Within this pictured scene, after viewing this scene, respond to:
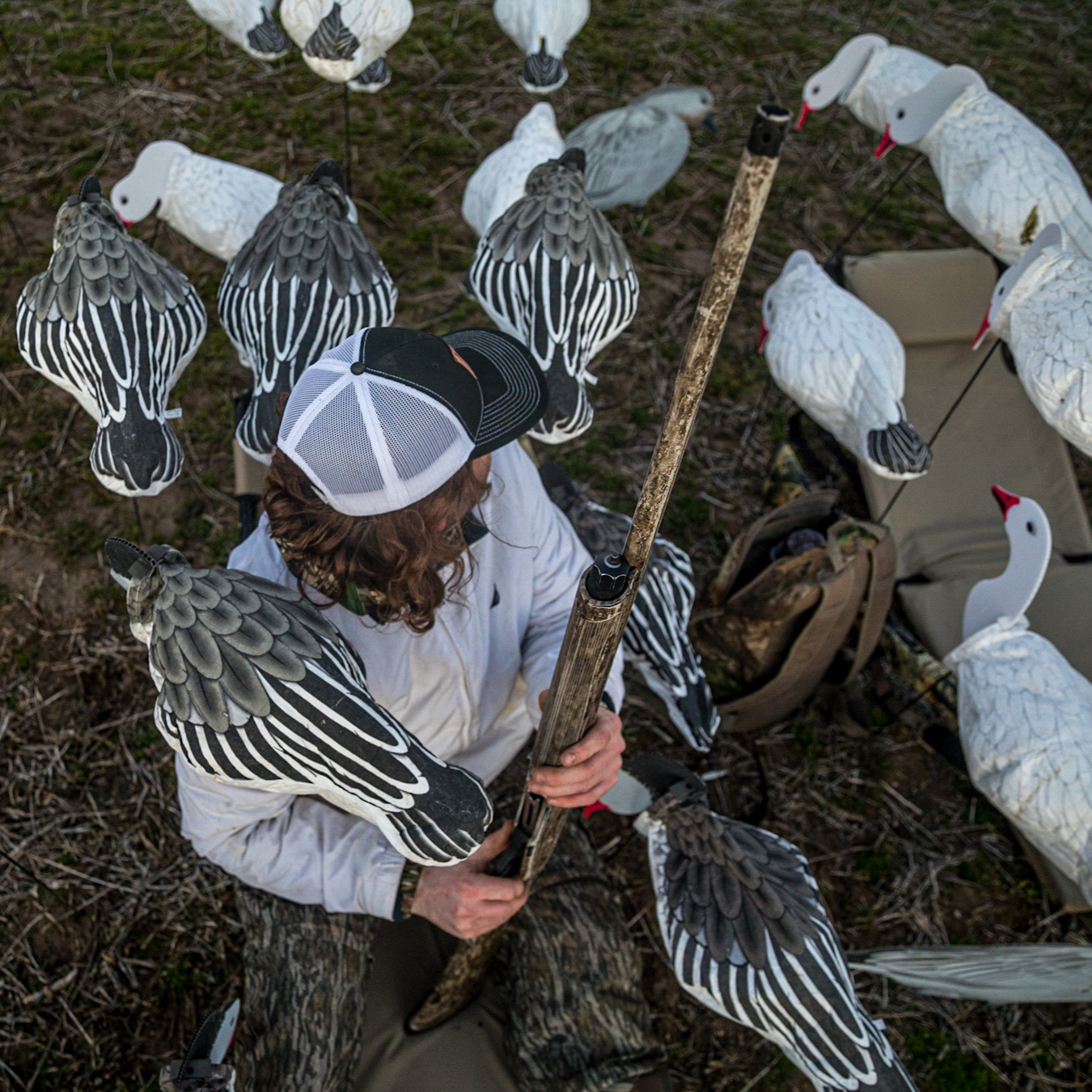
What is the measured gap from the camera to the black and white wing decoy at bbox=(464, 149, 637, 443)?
1391 mm

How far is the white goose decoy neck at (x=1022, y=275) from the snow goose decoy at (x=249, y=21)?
5.48ft

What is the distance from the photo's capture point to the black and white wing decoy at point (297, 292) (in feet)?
4.23

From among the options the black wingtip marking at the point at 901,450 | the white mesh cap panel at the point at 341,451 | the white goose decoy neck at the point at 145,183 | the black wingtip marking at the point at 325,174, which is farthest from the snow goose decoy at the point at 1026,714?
the white goose decoy neck at the point at 145,183

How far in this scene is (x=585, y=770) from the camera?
0.96 m

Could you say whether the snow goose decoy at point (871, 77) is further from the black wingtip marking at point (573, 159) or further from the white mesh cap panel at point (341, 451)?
the white mesh cap panel at point (341, 451)

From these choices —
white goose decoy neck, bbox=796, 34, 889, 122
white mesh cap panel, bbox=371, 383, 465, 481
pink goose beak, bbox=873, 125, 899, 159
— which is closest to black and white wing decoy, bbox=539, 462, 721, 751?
white mesh cap panel, bbox=371, 383, 465, 481

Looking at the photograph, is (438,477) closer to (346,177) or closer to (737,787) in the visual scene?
(737,787)

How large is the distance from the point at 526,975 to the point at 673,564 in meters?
0.73

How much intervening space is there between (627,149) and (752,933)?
184cm

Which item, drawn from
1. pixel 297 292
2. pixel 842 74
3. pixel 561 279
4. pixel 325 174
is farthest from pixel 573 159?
pixel 842 74

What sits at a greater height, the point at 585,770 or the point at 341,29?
→ the point at 341,29

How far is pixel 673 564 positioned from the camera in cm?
159

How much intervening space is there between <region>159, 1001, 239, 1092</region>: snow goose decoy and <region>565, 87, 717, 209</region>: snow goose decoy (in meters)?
1.89

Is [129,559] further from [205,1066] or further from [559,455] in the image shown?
[559,455]
